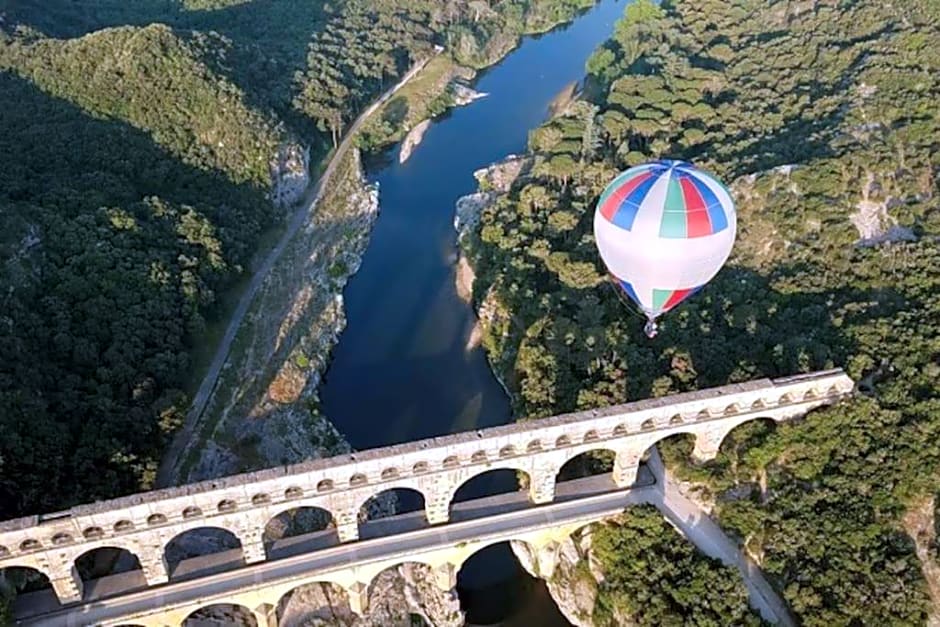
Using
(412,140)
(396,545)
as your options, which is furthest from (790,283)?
(412,140)

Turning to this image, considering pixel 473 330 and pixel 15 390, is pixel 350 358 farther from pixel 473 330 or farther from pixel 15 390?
pixel 15 390

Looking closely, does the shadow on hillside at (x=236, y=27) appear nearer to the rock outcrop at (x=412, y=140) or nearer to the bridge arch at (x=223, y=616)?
the rock outcrop at (x=412, y=140)

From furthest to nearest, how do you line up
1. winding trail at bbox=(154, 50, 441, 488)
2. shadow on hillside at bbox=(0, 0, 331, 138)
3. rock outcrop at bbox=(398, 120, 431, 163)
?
rock outcrop at bbox=(398, 120, 431, 163) → shadow on hillside at bbox=(0, 0, 331, 138) → winding trail at bbox=(154, 50, 441, 488)

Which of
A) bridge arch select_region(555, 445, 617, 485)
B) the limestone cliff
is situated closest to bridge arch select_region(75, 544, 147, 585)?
the limestone cliff

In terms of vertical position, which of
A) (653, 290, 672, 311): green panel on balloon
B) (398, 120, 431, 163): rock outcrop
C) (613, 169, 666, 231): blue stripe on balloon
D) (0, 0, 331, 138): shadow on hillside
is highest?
(0, 0, 331, 138): shadow on hillside

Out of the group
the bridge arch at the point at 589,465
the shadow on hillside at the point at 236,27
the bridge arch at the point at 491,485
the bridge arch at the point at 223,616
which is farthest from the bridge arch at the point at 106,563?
the shadow on hillside at the point at 236,27

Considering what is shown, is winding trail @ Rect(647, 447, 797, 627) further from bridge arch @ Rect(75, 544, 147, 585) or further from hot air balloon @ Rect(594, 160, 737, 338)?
bridge arch @ Rect(75, 544, 147, 585)

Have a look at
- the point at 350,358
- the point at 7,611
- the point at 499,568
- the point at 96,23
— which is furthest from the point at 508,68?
the point at 7,611
